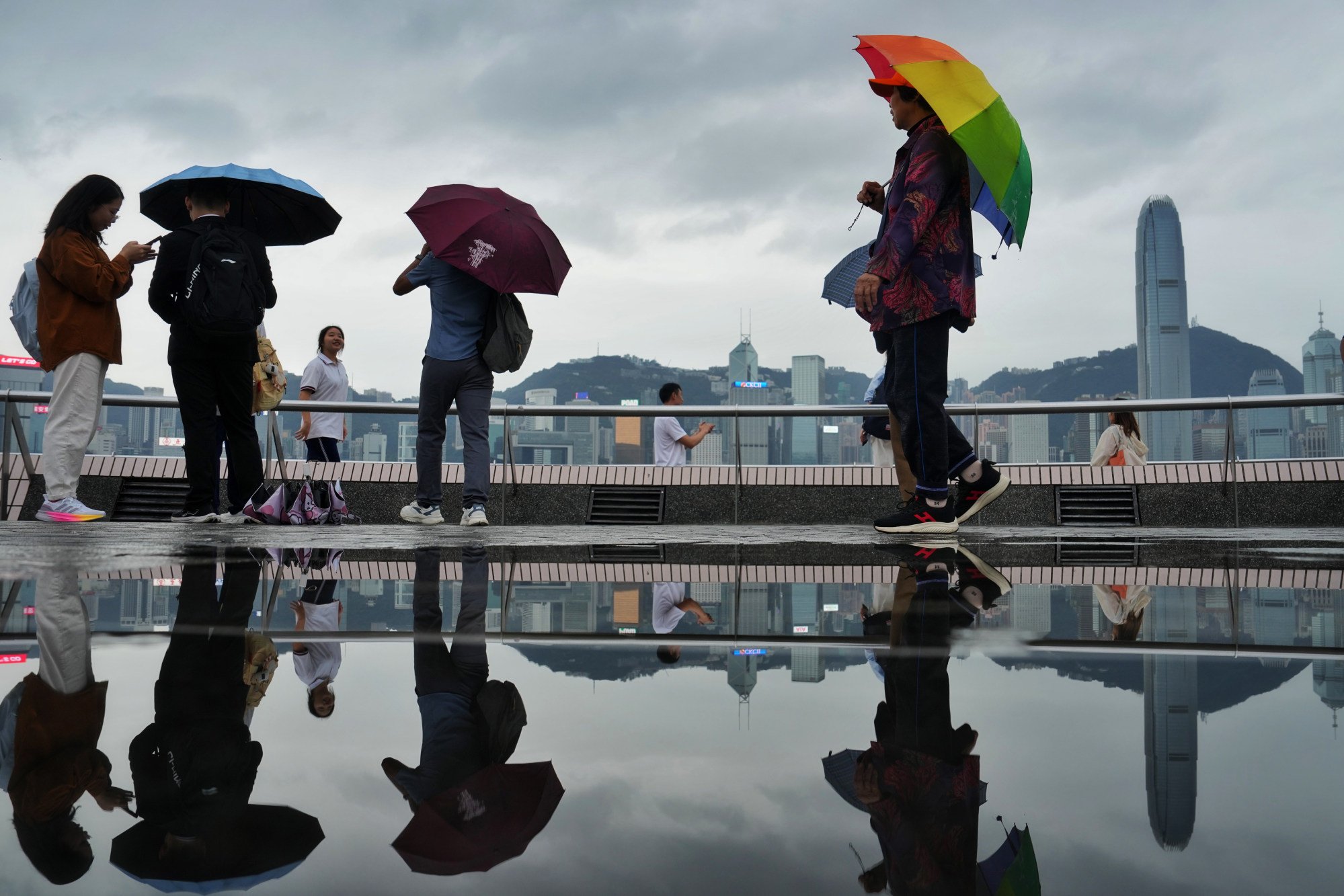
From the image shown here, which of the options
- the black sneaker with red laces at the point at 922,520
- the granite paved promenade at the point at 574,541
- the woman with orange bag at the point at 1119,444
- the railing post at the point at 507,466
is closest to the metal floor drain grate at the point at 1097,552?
the granite paved promenade at the point at 574,541

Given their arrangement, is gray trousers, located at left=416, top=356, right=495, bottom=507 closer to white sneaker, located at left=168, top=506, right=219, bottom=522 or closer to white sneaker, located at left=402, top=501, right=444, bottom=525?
white sneaker, located at left=402, top=501, right=444, bottom=525

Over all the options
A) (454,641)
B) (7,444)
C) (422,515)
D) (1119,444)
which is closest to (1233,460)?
(1119,444)

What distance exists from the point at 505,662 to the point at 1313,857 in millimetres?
862

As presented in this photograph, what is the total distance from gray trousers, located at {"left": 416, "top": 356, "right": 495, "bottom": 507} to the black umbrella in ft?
15.9

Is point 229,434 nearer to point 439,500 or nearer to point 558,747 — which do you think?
point 439,500

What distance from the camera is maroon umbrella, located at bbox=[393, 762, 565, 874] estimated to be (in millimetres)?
559

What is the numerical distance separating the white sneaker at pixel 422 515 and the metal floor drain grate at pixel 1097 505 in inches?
177

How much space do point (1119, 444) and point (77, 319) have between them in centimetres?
774

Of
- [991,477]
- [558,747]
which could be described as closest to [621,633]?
[558,747]

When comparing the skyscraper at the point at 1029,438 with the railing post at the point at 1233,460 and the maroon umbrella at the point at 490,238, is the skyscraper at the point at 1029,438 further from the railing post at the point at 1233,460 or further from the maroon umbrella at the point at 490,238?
the maroon umbrella at the point at 490,238

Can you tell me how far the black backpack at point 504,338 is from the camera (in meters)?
5.48

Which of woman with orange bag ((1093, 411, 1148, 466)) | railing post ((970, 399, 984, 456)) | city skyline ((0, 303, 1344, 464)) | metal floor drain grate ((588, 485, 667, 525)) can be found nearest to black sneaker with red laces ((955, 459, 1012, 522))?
city skyline ((0, 303, 1344, 464))

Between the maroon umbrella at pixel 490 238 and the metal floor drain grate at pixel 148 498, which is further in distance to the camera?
the metal floor drain grate at pixel 148 498

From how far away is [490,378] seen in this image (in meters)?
5.53
